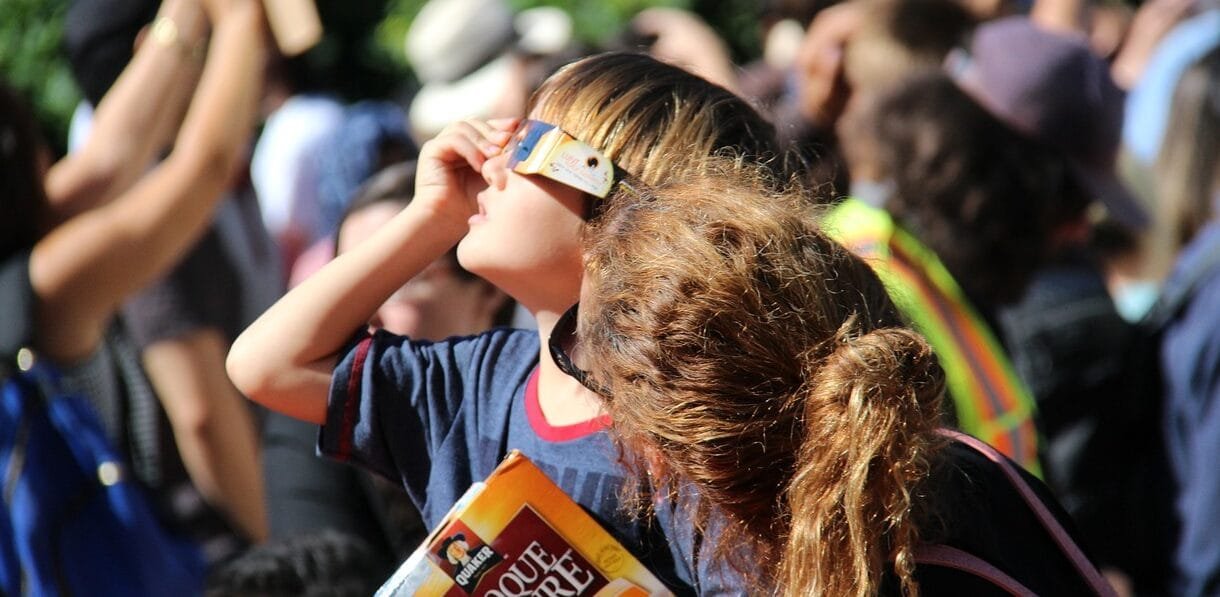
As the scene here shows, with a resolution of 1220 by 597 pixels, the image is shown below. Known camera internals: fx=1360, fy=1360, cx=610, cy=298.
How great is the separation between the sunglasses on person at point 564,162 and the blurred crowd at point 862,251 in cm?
29

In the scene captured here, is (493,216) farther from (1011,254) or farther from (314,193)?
(314,193)

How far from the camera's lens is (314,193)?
4.56 meters

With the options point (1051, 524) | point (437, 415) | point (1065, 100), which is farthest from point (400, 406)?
point (1065, 100)

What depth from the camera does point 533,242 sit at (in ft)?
5.22

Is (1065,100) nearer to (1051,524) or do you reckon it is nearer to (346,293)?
(1051,524)

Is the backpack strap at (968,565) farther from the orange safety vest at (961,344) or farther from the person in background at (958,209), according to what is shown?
the person in background at (958,209)

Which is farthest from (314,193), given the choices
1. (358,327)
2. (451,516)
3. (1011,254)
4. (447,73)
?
(451,516)

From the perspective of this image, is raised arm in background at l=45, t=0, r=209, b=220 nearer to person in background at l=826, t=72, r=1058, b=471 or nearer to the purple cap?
person in background at l=826, t=72, r=1058, b=471

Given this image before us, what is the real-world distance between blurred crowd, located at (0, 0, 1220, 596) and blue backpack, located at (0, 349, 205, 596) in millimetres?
108

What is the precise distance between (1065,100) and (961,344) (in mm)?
981

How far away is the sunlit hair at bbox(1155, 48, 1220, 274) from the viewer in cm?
331

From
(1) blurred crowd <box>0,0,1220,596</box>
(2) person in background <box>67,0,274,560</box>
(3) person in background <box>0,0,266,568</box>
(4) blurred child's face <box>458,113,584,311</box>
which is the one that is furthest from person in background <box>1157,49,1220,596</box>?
(2) person in background <box>67,0,274,560</box>

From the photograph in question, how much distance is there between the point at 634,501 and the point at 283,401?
0.51 m

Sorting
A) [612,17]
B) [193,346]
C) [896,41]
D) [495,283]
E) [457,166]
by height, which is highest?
[457,166]
